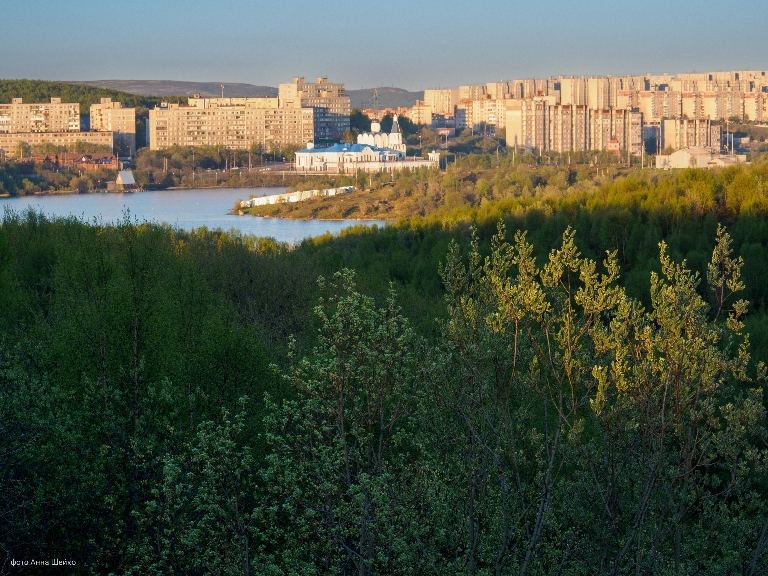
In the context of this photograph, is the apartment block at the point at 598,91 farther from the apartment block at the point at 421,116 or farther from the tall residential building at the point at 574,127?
the tall residential building at the point at 574,127

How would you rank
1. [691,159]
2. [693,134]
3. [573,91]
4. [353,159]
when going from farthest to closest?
[573,91], [693,134], [353,159], [691,159]

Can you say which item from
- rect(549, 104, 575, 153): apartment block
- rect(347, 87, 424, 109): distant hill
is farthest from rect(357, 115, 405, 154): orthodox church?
rect(347, 87, 424, 109): distant hill

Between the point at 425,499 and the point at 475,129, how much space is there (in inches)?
1842

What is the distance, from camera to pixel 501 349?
2248mm

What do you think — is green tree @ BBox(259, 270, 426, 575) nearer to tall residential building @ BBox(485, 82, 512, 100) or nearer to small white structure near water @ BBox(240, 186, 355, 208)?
small white structure near water @ BBox(240, 186, 355, 208)

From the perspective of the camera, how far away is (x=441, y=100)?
60.6 metres

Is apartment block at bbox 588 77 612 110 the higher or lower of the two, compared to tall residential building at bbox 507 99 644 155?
higher

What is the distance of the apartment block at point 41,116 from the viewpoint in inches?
1688

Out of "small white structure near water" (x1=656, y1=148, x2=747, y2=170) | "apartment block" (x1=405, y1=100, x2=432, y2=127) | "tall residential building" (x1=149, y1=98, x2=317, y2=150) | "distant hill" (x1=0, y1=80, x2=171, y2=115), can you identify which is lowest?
"small white structure near water" (x1=656, y1=148, x2=747, y2=170)

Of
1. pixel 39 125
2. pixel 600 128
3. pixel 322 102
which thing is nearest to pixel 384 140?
pixel 600 128

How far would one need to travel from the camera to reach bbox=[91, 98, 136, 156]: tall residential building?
40812 millimetres

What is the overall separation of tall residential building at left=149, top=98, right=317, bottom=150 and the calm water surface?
8296 millimetres

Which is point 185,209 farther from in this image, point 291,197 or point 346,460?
point 346,460

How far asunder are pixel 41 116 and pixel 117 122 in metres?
3.33
